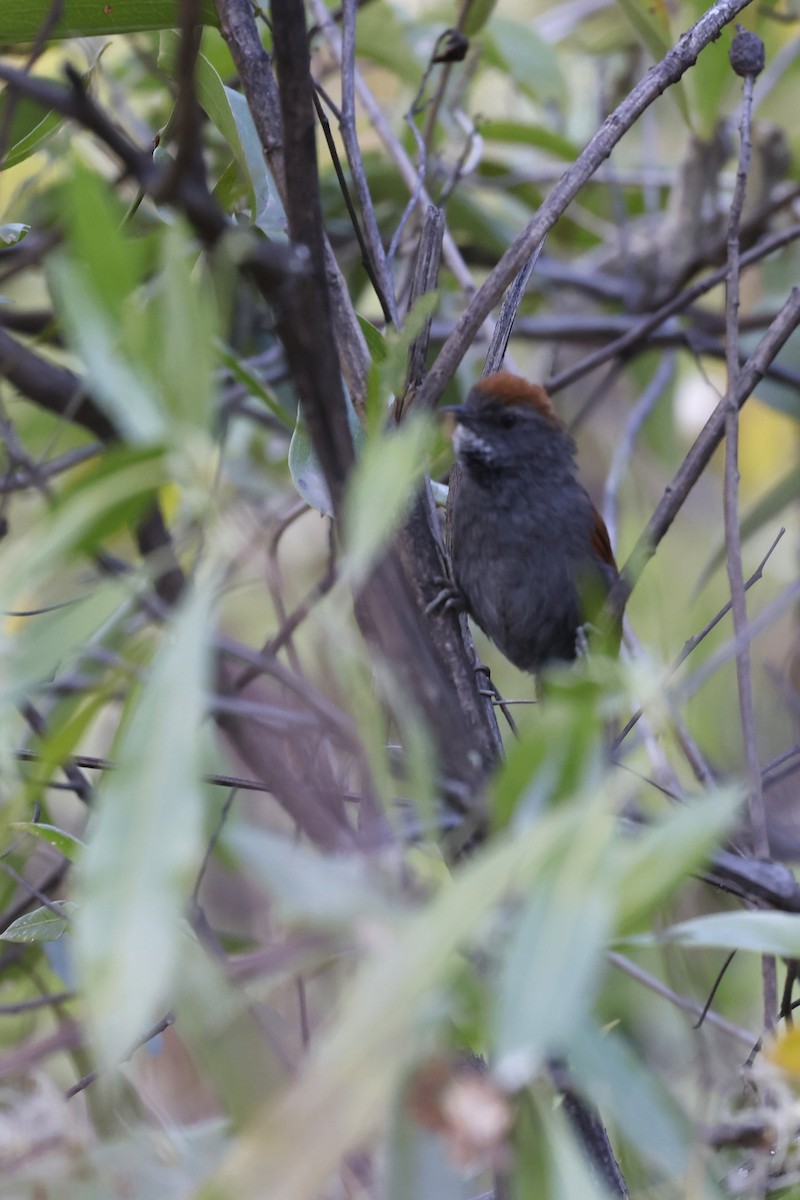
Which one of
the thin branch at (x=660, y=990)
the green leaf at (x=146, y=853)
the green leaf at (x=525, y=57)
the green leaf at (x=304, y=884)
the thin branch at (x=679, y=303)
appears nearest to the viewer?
the green leaf at (x=146, y=853)

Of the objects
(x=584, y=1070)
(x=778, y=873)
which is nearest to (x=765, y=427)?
(x=778, y=873)

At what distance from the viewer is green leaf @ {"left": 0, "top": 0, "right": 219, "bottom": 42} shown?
208 cm

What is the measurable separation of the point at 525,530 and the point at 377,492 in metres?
2.48

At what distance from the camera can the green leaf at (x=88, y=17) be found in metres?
2.08

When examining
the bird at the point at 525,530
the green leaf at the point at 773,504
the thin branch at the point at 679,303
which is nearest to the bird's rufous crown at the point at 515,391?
the bird at the point at 525,530

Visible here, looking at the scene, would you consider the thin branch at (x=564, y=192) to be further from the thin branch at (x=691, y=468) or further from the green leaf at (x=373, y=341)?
the thin branch at (x=691, y=468)

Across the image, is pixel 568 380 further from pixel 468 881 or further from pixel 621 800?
pixel 468 881

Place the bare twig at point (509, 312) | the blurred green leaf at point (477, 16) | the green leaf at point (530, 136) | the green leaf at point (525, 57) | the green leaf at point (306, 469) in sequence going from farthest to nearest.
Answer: the green leaf at point (530, 136), the green leaf at point (525, 57), the blurred green leaf at point (477, 16), the bare twig at point (509, 312), the green leaf at point (306, 469)

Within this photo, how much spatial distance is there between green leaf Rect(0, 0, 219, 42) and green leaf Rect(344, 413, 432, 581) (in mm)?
1304

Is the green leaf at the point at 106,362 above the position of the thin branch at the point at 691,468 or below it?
above

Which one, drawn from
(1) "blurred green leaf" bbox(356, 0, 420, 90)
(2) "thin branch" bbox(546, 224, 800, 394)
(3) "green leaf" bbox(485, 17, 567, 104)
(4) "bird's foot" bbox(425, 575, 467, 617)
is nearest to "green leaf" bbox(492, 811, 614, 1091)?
(4) "bird's foot" bbox(425, 575, 467, 617)

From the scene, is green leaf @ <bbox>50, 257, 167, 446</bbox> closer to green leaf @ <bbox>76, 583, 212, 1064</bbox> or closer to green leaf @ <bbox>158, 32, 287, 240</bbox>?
green leaf @ <bbox>76, 583, 212, 1064</bbox>

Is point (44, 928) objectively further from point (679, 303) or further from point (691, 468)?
point (679, 303)

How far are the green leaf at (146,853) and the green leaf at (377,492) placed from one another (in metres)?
0.14
